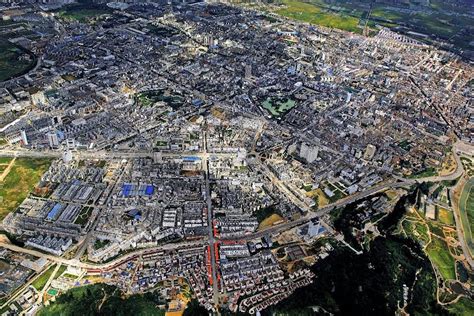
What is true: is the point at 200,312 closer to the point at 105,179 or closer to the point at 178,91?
the point at 105,179

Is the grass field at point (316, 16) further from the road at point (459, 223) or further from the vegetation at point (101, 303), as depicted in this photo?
the vegetation at point (101, 303)

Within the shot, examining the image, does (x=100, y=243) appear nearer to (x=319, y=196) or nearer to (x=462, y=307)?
(x=319, y=196)

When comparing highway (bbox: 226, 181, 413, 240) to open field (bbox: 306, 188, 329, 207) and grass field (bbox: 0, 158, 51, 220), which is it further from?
grass field (bbox: 0, 158, 51, 220)

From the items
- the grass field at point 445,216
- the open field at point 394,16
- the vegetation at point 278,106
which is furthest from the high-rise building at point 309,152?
the open field at point 394,16

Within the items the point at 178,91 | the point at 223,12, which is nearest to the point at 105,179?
the point at 178,91

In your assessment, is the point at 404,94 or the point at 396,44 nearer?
the point at 404,94
